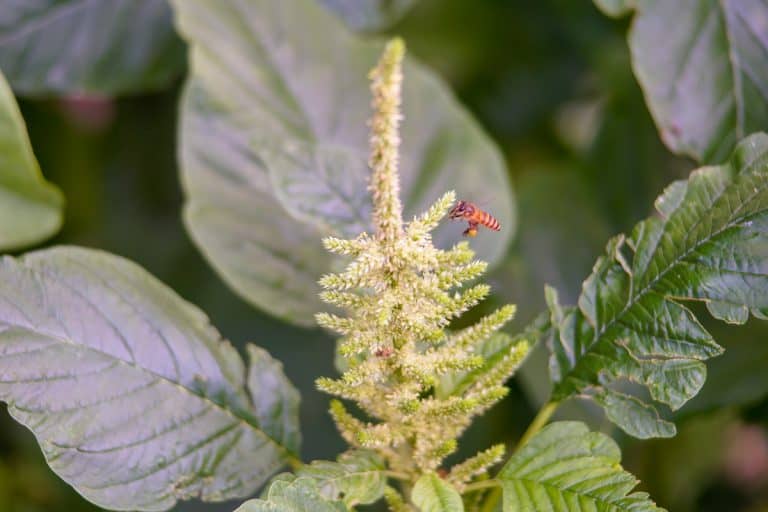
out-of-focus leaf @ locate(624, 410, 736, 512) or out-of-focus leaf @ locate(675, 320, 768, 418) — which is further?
out-of-focus leaf @ locate(624, 410, 736, 512)

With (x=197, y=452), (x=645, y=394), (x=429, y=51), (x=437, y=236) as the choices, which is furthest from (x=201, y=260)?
(x=645, y=394)

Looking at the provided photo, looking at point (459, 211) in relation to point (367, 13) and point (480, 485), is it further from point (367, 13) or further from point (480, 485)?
point (367, 13)

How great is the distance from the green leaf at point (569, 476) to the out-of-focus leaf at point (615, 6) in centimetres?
47

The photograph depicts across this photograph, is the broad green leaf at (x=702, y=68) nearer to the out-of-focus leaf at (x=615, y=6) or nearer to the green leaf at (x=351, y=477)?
the out-of-focus leaf at (x=615, y=6)

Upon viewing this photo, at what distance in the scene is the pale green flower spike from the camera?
54 centimetres

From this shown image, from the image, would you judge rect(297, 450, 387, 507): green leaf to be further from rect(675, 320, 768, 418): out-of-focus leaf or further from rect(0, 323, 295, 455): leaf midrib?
rect(675, 320, 768, 418): out-of-focus leaf

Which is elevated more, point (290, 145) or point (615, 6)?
point (615, 6)

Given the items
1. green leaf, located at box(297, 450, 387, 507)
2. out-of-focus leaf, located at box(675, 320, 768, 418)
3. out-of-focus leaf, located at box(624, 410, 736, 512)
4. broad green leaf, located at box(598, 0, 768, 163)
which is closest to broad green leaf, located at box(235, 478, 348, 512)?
green leaf, located at box(297, 450, 387, 507)

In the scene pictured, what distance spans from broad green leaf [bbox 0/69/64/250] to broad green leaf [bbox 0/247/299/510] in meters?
0.17

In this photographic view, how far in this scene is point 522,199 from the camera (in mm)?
1255

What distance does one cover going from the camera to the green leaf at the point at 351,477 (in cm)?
63

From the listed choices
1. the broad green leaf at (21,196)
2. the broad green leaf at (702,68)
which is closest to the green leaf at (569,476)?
the broad green leaf at (702,68)

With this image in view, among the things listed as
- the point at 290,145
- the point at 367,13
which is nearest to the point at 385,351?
the point at 290,145

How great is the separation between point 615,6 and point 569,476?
20.7 inches
